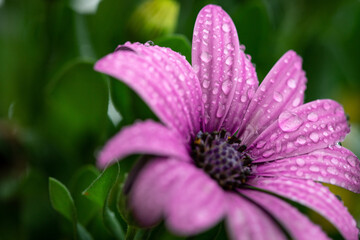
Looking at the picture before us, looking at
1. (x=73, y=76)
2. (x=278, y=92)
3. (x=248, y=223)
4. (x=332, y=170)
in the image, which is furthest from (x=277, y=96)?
(x=73, y=76)

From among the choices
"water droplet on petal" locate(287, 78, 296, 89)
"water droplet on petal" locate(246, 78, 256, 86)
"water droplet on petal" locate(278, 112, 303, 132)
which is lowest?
"water droplet on petal" locate(278, 112, 303, 132)

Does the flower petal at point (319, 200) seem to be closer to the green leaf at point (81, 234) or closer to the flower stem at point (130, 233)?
the flower stem at point (130, 233)

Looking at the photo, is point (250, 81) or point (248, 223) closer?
point (248, 223)

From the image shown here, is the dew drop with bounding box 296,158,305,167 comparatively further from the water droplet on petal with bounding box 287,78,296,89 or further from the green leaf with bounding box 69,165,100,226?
the green leaf with bounding box 69,165,100,226

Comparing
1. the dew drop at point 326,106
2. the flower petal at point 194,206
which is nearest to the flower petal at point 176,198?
the flower petal at point 194,206

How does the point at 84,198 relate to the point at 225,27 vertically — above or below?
below

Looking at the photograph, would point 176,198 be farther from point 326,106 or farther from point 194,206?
point 326,106

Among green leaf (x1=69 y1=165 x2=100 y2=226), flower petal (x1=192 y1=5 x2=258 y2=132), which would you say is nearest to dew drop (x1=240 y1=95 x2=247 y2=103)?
flower petal (x1=192 y1=5 x2=258 y2=132)
